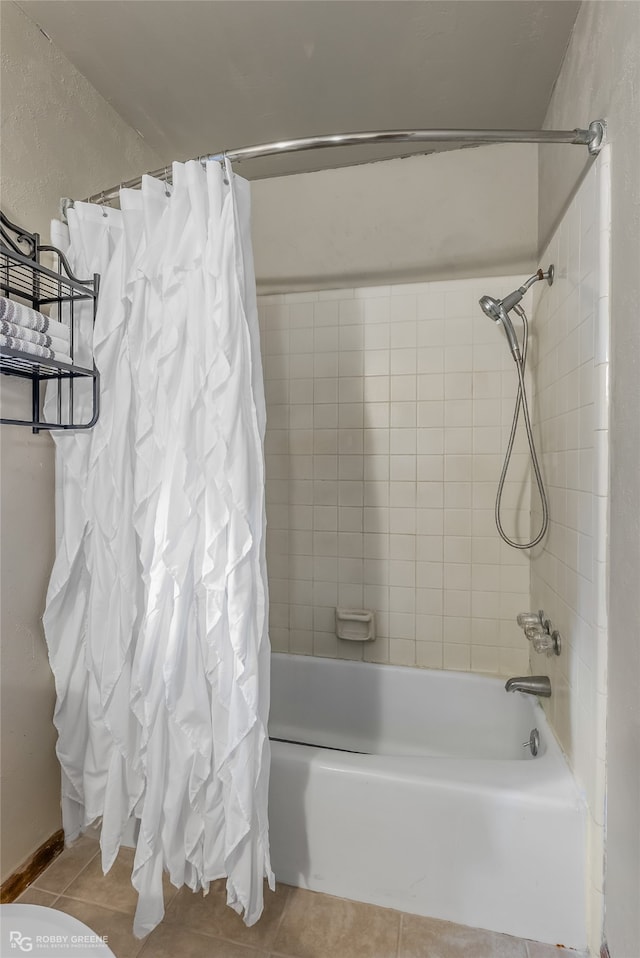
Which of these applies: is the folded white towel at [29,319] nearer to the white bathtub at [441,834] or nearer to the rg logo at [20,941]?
the rg logo at [20,941]

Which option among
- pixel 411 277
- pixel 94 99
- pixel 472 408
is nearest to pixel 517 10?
pixel 411 277

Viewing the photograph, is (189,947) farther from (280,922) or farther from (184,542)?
(184,542)

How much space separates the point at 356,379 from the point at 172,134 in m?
1.15

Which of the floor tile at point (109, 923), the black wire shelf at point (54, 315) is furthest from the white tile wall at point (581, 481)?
A: the black wire shelf at point (54, 315)

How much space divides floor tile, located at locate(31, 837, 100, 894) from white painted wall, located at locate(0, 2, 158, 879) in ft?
0.27

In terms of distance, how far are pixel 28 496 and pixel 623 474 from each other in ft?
4.97

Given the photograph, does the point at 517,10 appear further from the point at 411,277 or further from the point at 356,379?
the point at 356,379

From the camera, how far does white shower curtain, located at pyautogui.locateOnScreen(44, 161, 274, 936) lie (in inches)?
48.1

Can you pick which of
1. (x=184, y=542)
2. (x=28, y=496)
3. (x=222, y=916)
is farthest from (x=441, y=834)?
(x=28, y=496)

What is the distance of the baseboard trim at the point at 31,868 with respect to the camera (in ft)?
4.50

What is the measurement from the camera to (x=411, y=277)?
208 centimetres

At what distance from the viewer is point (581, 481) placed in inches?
52.7

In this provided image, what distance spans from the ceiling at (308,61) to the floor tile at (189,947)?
8.00 ft

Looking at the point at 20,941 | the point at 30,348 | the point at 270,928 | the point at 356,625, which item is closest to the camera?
the point at 20,941
